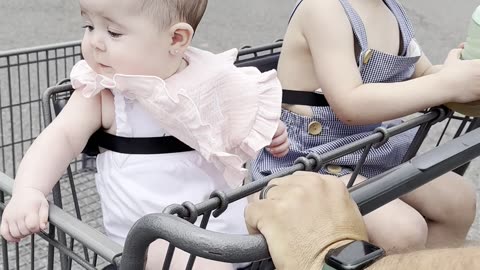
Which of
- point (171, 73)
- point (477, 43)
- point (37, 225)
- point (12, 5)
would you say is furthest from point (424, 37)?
point (37, 225)

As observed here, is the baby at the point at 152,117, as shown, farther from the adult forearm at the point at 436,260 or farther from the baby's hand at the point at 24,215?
the adult forearm at the point at 436,260

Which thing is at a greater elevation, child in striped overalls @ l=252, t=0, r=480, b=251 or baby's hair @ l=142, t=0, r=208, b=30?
baby's hair @ l=142, t=0, r=208, b=30

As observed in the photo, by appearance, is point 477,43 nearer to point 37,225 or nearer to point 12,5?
point 37,225

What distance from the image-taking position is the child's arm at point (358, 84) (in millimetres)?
1492

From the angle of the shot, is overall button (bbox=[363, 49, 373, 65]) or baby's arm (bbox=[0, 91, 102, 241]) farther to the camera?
overall button (bbox=[363, 49, 373, 65])

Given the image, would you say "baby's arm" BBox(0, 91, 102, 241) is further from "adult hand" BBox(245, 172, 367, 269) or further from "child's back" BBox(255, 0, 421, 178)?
"child's back" BBox(255, 0, 421, 178)

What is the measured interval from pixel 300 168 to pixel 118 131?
15.5 inches

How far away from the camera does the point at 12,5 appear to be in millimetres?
6094

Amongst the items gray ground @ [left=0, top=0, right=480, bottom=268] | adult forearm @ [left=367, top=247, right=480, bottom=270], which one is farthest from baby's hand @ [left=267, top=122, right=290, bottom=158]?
gray ground @ [left=0, top=0, right=480, bottom=268]

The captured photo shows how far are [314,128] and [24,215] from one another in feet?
2.52

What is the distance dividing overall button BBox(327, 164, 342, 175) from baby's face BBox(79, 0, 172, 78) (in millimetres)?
496

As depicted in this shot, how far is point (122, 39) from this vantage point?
127 centimetres

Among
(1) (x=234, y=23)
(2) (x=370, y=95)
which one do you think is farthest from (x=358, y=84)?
(1) (x=234, y=23)

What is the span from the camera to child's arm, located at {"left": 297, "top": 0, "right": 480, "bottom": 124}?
1.49 m
